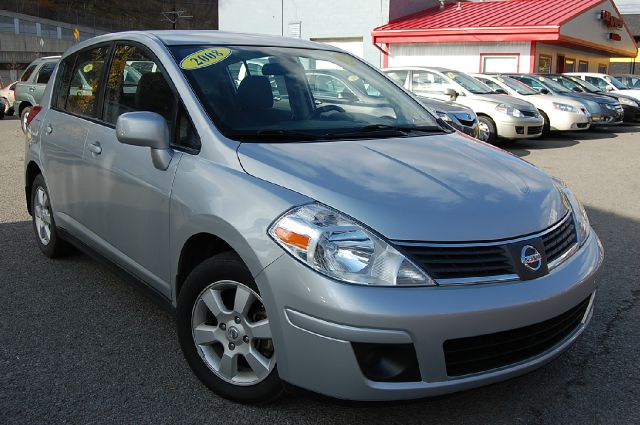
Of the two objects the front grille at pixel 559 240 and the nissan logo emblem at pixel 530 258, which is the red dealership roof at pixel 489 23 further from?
the nissan logo emblem at pixel 530 258

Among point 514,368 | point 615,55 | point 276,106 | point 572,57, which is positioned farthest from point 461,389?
point 615,55

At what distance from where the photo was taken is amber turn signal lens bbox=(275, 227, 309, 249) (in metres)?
2.42

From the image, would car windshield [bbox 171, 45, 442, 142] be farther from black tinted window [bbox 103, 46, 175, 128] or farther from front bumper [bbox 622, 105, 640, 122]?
front bumper [bbox 622, 105, 640, 122]

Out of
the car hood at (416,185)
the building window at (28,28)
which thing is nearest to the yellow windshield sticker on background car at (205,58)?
the car hood at (416,185)

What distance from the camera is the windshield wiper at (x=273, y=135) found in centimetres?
Answer: 302

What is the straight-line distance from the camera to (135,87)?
3.65 meters

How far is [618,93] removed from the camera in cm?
Answer: 1923

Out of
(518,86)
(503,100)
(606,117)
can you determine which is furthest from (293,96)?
(606,117)

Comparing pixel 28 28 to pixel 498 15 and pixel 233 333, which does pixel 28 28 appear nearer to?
pixel 498 15

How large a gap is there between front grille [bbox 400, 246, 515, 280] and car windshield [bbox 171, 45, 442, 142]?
1.02 m

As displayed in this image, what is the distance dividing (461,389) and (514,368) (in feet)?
0.85

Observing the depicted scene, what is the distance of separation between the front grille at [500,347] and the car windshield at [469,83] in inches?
435

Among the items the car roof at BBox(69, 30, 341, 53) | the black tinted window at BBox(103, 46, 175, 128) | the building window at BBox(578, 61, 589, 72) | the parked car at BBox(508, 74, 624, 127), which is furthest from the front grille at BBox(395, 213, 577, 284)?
the building window at BBox(578, 61, 589, 72)

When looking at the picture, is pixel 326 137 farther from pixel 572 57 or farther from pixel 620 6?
pixel 620 6
